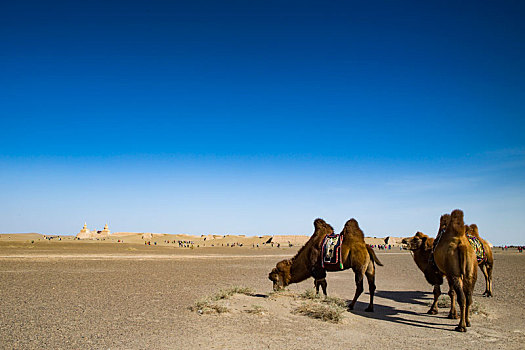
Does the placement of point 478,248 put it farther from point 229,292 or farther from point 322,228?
point 229,292

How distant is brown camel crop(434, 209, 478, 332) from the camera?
9344 millimetres

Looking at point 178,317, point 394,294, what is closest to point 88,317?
point 178,317

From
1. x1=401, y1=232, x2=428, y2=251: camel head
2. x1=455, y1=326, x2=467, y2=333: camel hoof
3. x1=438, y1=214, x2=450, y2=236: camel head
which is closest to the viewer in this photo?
x1=455, y1=326, x2=467, y2=333: camel hoof

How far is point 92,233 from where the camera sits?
12812 centimetres

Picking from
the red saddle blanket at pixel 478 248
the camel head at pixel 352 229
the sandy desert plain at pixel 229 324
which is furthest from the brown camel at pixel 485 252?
the camel head at pixel 352 229

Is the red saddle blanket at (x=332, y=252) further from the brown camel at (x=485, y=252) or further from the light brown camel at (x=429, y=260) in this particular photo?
the brown camel at (x=485, y=252)

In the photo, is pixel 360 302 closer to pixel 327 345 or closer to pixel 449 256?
pixel 449 256

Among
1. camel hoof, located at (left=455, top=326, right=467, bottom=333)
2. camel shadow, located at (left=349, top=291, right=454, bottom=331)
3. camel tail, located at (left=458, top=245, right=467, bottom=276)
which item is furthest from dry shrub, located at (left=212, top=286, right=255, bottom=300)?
camel tail, located at (left=458, top=245, right=467, bottom=276)

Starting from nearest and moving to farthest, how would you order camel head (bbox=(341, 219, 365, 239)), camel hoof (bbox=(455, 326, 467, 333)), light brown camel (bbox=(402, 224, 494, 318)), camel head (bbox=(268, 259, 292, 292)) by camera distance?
camel hoof (bbox=(455, 326, 467, 333)), light brown camel (bbox=(402, 224, 494, 318)), camel head (bbox=(341, 219, 365, 239)), camel head (bbox=(268, 259, 292, 292))

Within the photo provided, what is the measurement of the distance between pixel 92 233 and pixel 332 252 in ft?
438

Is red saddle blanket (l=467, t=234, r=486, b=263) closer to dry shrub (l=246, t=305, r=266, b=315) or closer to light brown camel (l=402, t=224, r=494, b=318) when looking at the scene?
light brown camel (l=402, t=224, r=494, b=318)

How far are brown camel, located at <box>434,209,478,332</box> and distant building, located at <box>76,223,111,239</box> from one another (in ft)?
426

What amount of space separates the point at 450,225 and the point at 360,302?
4.76m

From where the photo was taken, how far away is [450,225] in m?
10.3
